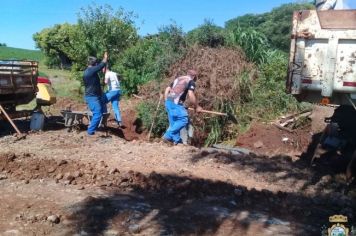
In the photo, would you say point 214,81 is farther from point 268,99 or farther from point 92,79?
point 92,79

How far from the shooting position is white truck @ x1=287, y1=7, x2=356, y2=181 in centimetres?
638

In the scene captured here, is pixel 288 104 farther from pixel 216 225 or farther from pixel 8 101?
pixel 216 225

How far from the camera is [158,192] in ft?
19.6

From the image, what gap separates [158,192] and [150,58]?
33.2ft

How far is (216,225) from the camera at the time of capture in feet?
15.9

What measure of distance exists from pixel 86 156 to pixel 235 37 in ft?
25.5

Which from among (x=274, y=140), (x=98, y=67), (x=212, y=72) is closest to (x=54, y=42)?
(x=212, y=72)

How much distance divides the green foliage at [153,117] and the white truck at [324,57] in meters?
5.51

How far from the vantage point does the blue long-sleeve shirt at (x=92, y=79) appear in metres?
10.6

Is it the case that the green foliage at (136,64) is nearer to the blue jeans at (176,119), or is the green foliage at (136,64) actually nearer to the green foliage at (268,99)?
the green foliage at (268,99)

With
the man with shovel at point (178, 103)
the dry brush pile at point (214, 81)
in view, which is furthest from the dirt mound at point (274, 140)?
the man with shovel at point (178, 103)

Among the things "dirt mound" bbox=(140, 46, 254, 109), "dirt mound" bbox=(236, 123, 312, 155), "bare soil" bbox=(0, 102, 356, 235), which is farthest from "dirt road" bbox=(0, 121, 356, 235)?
"dirt mound" bbox=(140, 46, 254, 109)

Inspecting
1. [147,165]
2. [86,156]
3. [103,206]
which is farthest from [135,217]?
[86,156]

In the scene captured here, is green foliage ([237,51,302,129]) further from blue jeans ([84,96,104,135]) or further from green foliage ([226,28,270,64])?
blue jeans ([84,96,104,135])
